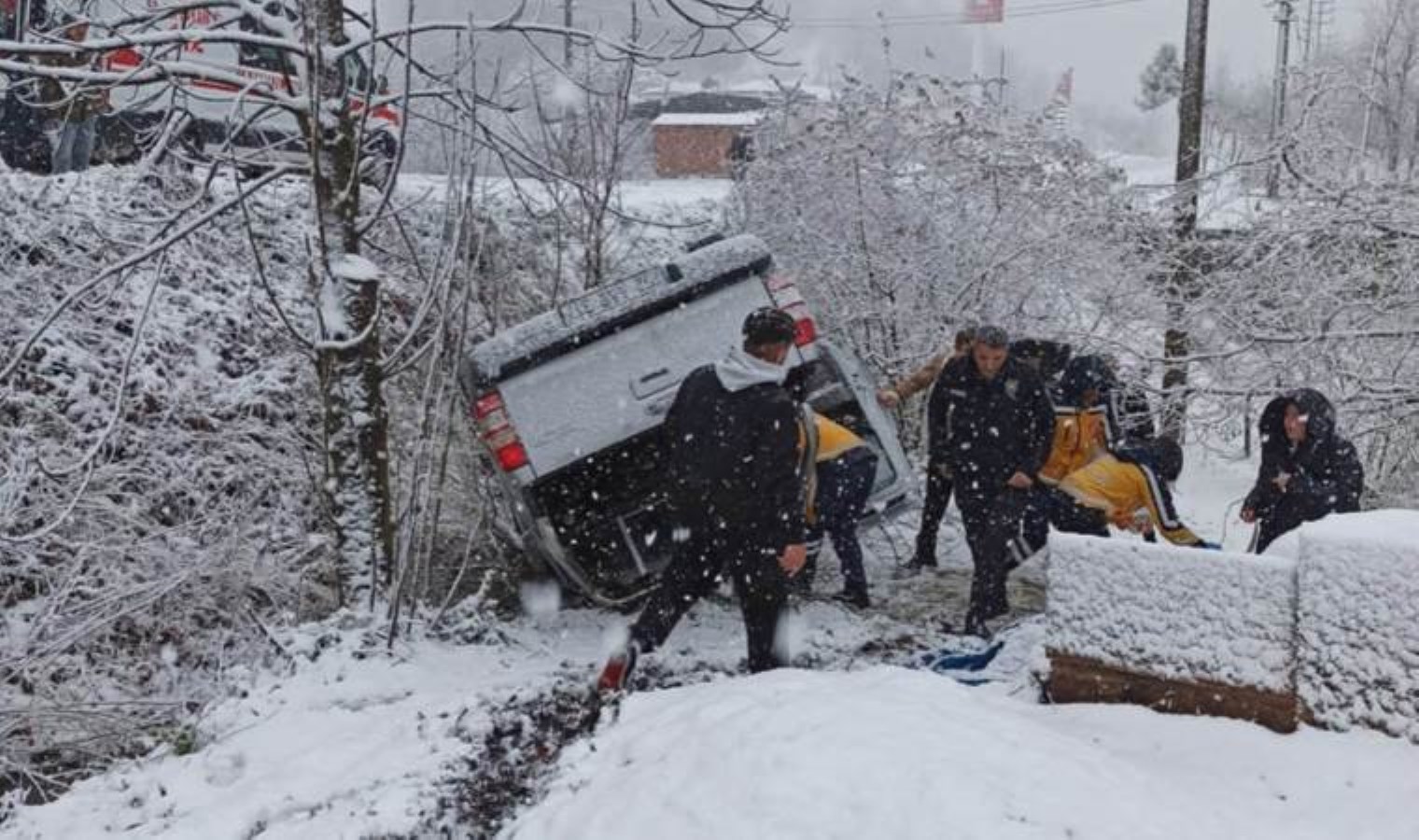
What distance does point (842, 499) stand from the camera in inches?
252

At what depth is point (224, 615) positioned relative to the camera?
21.4 feet

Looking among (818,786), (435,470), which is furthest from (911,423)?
(818,786)

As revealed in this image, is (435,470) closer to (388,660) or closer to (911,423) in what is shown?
(388,660)

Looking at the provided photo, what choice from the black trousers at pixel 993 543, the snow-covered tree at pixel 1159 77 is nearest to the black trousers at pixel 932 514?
the black trousers at pixel 993 543

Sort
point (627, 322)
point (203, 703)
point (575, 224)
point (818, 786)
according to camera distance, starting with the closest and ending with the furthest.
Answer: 1. point (818, 786)
2. point (203, 703)
3. point (627, 322)
4. point (575, 224)

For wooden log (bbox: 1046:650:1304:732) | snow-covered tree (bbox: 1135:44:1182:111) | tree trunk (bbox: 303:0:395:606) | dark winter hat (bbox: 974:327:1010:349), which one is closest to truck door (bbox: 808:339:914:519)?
dark winter hat (bbox: 974:327:1010:349)

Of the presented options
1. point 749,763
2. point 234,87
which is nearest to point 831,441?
point 749,763

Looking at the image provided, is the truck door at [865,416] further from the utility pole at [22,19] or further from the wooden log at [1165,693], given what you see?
the utility pole at [22,19]

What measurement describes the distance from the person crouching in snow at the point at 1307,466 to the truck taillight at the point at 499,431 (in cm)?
381

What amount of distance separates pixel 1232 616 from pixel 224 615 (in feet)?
17.0

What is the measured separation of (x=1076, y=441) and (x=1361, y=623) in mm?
3846

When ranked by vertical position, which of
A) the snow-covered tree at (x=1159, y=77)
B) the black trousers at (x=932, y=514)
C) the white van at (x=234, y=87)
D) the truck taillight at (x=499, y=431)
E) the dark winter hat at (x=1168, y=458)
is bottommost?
the black trousers at (x=932, y=514)

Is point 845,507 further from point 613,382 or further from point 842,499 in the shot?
point 613,382

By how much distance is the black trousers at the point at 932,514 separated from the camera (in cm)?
734
